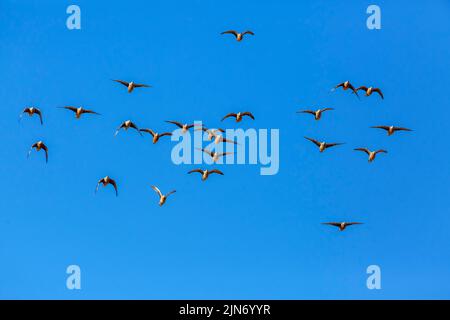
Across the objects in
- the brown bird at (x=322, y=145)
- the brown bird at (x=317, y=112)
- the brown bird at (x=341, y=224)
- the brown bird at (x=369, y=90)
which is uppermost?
the brown bird at (x=369, y=90)

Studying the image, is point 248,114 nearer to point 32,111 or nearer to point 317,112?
point 317,112

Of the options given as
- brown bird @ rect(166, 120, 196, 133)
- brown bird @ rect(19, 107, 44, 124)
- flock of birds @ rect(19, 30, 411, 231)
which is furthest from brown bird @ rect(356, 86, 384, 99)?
brown bird @ rect(19, 107, 44, 124)

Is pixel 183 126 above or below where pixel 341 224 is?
above

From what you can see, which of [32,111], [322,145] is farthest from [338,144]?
[32,111]

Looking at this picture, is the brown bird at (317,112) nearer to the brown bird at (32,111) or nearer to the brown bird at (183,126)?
the brown bird at (183,126)

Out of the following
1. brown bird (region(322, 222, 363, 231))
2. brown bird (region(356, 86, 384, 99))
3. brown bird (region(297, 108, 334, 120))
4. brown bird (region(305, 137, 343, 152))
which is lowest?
brown bird (region(322, 222, 363, 231))

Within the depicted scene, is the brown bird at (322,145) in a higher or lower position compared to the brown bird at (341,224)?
higher

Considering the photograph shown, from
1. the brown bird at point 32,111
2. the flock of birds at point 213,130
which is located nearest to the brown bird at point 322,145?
the flock of birds at point 213,130

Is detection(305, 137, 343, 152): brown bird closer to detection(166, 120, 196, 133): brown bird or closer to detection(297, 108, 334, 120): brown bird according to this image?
detection(297, 108, 334, 120): brown bird

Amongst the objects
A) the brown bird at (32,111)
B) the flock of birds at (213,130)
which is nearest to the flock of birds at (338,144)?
the flock of birds at (213,130)
